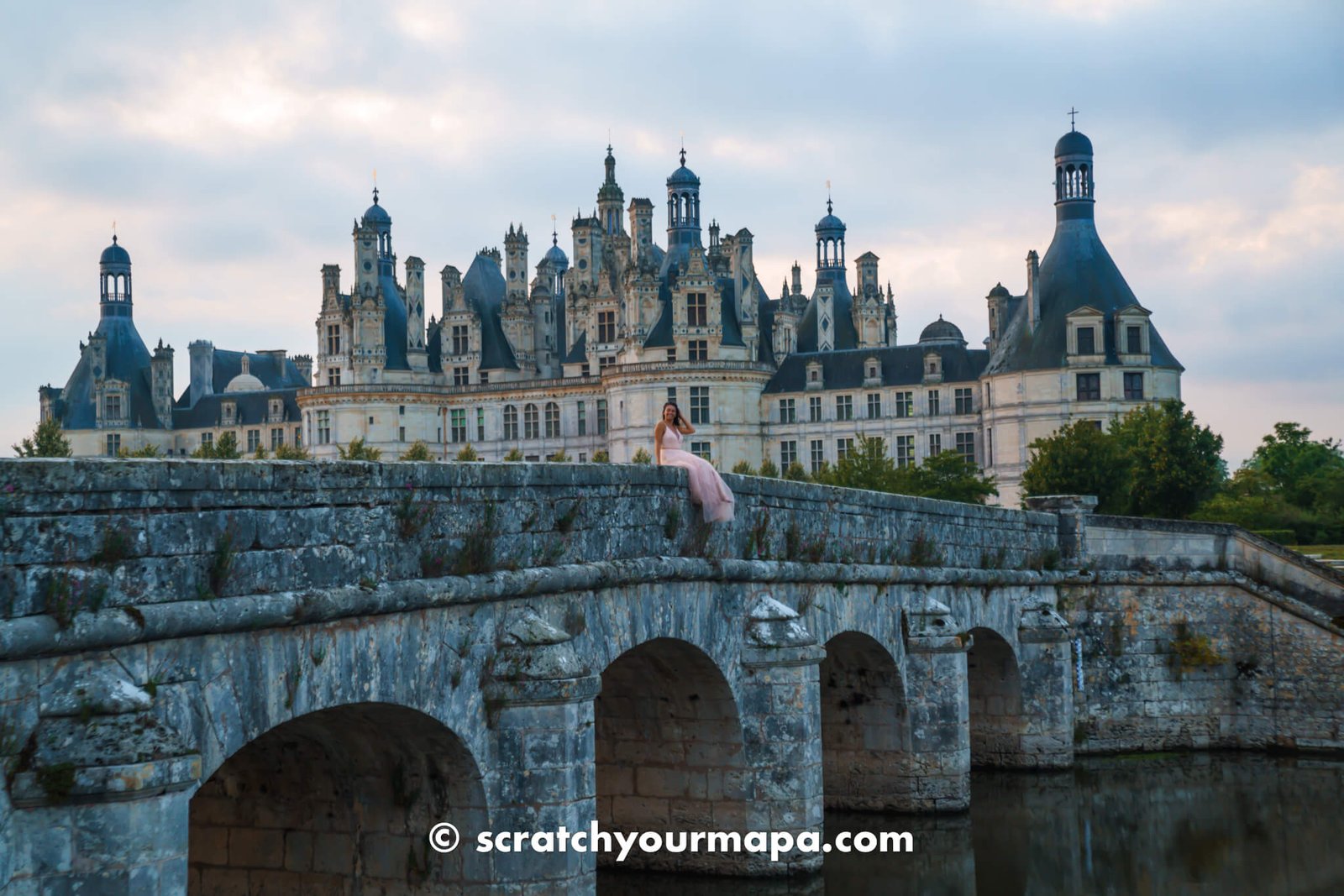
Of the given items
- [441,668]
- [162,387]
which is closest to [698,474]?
[441,668]

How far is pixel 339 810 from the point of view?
11578 millimetres

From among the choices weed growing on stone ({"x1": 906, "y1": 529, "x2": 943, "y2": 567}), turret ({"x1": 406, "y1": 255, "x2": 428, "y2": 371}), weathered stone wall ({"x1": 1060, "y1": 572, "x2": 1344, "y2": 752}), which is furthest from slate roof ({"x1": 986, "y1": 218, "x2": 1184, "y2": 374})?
weed growing on stone ({"x1": 906, "y1": 529, "x2": 943, "y2": 567})

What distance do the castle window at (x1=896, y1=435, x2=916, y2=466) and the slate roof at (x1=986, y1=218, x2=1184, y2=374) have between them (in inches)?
363

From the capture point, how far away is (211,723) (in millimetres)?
8602

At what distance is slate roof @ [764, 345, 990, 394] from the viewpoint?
75500 millimetres

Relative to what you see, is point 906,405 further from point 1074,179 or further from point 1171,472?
point 1171,472

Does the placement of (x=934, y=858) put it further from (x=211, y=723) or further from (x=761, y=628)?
(x=211, y=723)

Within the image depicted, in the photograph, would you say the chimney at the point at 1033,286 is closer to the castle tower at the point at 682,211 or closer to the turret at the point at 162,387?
the castle tower at the point at 682,211

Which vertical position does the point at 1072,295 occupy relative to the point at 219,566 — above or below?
above

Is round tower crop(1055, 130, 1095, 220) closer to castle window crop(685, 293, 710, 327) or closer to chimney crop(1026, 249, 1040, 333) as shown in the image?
chimney crop(1026, 249, 1040, 333)

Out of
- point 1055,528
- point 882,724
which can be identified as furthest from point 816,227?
point 882,724

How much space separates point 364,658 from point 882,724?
12.5 meters

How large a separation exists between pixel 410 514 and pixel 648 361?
68250 millimetres

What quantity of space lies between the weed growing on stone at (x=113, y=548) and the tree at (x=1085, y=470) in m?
41.0
